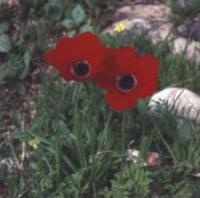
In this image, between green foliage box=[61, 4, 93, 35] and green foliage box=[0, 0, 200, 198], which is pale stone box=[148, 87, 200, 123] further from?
green foliage box=[61, 4, 93, 35]

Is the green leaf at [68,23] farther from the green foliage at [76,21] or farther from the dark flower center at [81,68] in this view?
the dark flower center at [81,68]

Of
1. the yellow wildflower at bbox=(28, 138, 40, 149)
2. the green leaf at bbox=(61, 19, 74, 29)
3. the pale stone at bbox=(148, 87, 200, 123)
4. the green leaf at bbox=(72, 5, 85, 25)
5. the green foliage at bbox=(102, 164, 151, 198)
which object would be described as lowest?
the green foliage at bbox=(102, 164, 151, 198)

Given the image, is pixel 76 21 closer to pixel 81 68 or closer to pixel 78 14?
pixel 78 14

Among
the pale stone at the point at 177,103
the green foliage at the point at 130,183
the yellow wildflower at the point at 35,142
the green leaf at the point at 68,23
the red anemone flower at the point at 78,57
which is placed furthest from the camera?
the green leaf at the point at 68,23

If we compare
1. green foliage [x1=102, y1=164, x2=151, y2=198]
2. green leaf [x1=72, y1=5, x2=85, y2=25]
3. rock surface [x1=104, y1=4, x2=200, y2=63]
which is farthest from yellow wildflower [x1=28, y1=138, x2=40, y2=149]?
green leaf [x1=72, y1=5, x2=85, y2=25]

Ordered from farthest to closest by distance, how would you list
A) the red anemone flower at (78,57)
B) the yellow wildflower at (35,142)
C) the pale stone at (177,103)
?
the pale stone at (177,103) → the yellow wildflower at (35,142) → the red anemone flower at (78,57)

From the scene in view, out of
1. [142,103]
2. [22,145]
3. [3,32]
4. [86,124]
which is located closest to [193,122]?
[142,103]

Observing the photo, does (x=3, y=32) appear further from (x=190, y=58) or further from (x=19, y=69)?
(x=190, y=58)

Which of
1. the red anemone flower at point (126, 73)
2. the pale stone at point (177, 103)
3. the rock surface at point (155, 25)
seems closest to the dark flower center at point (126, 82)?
the red anemone flower at point (126, 73)
